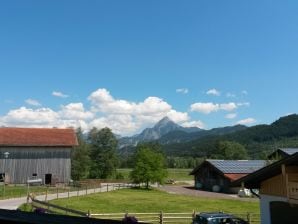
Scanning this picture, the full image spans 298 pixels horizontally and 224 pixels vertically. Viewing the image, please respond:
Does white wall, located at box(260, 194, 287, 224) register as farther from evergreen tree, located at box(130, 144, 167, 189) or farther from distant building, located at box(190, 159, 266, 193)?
evergreen tree, located at box(130, 144, 167, 189)

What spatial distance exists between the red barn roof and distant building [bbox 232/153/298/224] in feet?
165

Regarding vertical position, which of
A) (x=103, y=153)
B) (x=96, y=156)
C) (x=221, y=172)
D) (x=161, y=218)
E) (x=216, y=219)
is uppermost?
(x=103, y=153)

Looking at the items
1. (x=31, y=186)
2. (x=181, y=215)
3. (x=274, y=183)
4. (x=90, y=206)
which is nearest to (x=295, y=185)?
(x=274, y=183)

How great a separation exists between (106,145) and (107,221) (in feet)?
291

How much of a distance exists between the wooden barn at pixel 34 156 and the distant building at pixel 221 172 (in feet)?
75.2

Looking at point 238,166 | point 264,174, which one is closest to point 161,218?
point 264,174

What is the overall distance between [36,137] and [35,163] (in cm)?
425

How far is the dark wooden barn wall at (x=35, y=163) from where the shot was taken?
62531 mm

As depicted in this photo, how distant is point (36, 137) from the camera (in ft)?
213

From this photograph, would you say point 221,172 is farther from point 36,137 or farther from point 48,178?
point 36,137

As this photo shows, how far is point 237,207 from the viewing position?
138 ft

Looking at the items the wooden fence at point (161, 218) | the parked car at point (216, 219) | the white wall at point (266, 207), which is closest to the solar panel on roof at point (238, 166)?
the wooden fence at point (161, 218)

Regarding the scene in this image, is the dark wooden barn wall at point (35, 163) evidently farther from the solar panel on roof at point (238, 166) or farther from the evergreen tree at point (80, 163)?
the solar panel on roof at point (238, 166)

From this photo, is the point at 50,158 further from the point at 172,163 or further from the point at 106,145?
the point at 172,163
